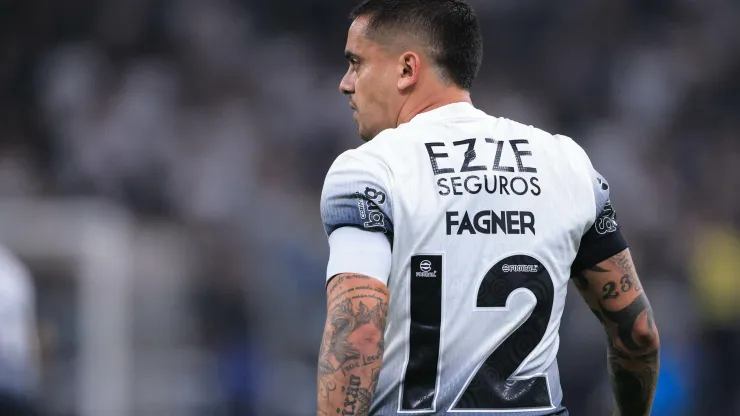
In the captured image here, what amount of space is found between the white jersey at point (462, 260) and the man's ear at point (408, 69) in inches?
7.1

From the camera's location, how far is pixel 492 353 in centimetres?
251

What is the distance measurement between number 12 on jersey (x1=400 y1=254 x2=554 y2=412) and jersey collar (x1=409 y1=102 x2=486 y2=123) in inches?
15.0

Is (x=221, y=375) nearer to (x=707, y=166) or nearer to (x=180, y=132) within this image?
(x=180, y=132)

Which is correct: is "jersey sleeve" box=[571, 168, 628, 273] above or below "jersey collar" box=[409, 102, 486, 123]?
below

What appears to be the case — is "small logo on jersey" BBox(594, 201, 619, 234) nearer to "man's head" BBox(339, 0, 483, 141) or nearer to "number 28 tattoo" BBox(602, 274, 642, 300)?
"number 28 tattoo" BBox(602, 274, 642, 300)

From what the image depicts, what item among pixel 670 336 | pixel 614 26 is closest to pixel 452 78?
pixel 670 336

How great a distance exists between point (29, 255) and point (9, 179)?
1.12m

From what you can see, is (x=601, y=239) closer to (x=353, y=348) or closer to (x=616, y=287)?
(x=616, y=287)

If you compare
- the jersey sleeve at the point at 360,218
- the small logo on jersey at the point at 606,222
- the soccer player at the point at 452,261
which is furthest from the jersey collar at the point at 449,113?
the small logo on jersey at the point at 606,222

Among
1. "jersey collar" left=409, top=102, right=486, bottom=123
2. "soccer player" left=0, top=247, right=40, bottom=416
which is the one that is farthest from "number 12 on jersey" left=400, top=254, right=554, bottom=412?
"soccer player" left=0, top=247, right=40, bottom=416

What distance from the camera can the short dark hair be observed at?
9.07 ft

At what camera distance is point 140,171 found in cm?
909

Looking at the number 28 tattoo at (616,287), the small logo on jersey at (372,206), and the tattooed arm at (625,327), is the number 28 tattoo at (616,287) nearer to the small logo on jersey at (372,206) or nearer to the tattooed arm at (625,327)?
the tattooed arm at (625,327)

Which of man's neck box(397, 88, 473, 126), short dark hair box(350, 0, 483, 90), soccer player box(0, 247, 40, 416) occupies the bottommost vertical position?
soccer player box(0, 247, 40, 416)
